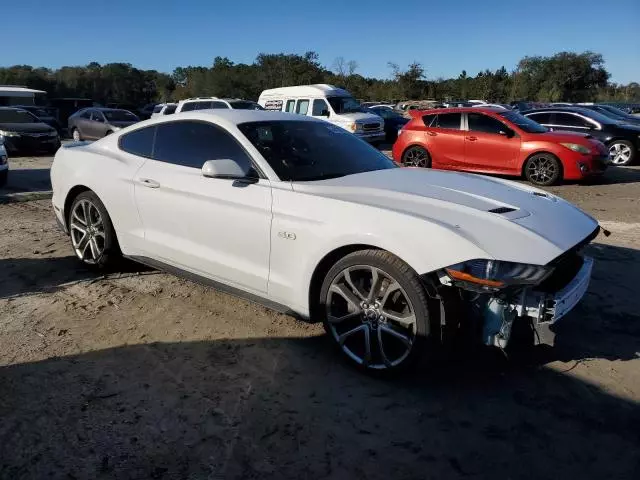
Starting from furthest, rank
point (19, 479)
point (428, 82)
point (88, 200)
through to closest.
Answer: point (428, 82) → point (88, 200) → point (19, 479)

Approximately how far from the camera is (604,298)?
4465mm

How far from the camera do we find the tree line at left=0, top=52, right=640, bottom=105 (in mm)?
53844

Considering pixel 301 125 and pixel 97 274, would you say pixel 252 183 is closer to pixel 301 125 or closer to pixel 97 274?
pixel 301 125

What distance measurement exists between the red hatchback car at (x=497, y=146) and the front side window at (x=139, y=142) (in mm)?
8547

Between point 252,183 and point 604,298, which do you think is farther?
point 604,298

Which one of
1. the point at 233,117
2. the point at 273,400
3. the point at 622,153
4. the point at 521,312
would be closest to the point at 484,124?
the point at 622,153

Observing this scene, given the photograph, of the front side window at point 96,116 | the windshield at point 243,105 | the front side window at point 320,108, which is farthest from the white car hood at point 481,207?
the front side window at point 96,116

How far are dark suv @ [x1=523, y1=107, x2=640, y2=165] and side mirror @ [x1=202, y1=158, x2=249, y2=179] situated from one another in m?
12.4

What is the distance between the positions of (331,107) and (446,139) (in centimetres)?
720

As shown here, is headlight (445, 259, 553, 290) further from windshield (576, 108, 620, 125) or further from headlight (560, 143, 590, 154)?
windshield (576, 108, 620, 125)

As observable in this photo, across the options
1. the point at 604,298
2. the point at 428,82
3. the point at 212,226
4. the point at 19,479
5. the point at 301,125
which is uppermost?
the point at 428,82

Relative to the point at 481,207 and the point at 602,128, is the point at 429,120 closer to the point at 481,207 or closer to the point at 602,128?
the point at 602,128

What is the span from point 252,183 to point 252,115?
91cm

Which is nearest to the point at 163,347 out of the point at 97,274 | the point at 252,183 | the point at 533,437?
the point at 252,183
